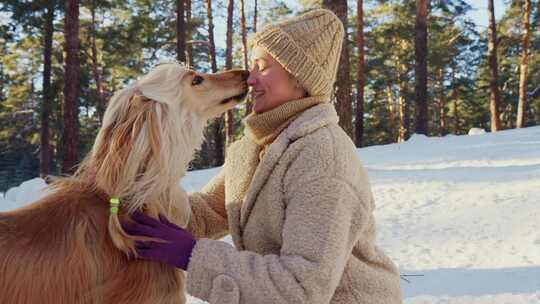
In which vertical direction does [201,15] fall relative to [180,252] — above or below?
above

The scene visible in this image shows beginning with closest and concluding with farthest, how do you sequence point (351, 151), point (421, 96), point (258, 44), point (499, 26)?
point (351, 151), point (258, 44), point (421, 96), point (499, 26)

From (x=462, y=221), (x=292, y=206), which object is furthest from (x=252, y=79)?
(x=462, y=221)

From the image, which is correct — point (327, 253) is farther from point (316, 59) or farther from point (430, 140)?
point (430, 140)

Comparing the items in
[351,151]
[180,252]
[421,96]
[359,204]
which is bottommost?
[180,252]

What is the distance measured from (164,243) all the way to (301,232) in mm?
530

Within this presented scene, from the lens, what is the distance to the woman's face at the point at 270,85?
2211 mm

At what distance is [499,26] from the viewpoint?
2555 cm

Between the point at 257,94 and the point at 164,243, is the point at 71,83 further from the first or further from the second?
the point at 164,243

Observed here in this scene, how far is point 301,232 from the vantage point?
5.99 feet

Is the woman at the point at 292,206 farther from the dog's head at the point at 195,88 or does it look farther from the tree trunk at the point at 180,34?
the tree trunk at the point at 180,34

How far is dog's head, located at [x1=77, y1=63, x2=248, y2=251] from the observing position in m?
2.02

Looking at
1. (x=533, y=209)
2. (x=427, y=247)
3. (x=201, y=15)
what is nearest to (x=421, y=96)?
(x=533, y=209)

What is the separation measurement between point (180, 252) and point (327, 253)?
55cm

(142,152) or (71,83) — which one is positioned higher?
(71,83)
